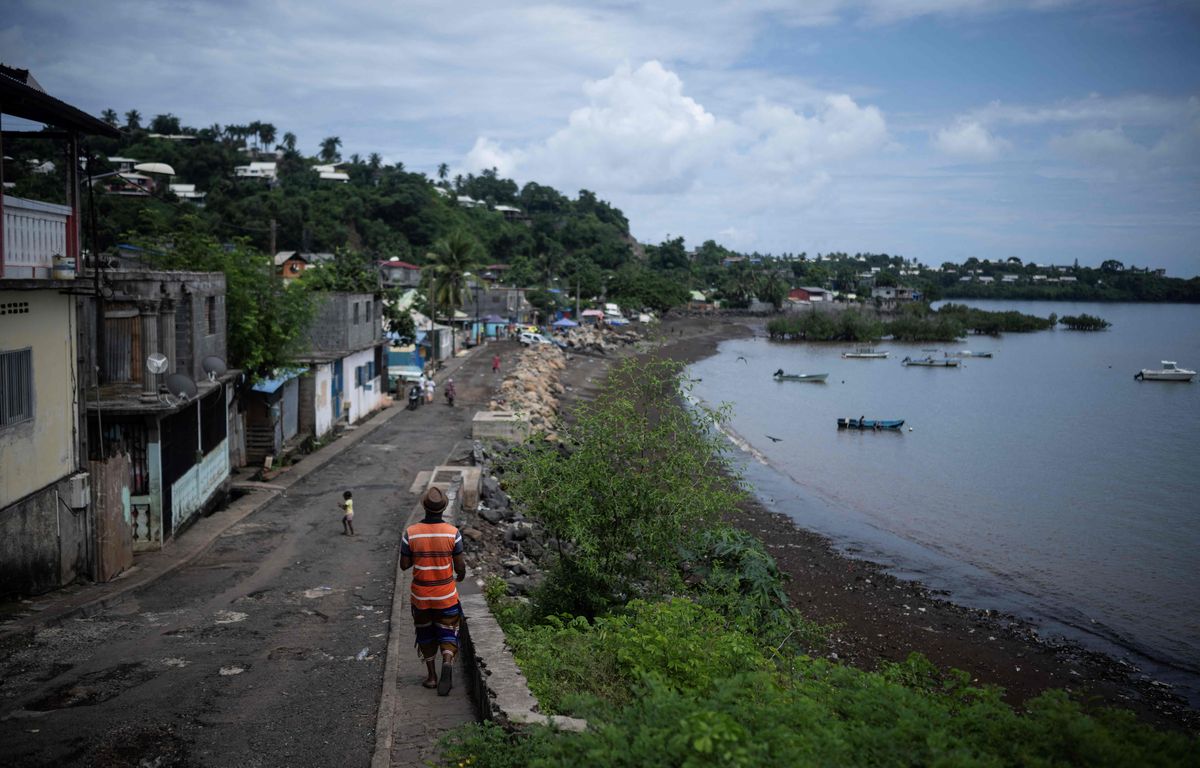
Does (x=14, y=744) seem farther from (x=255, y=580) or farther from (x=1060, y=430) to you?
(x=1060, y=430)

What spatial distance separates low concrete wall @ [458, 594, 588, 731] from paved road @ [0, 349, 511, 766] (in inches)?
16.7

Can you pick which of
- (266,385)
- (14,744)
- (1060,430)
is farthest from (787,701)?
(1060,430)

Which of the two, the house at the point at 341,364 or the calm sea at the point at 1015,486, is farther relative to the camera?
the house at the point at 341,364

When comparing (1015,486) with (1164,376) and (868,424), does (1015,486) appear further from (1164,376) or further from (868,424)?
(1164,376)

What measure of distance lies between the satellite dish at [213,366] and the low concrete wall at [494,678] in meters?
11.2

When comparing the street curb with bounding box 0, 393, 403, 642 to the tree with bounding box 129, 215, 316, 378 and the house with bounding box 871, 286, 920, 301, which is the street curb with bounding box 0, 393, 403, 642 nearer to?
the tree with bounding box 129, 215, 316, 378

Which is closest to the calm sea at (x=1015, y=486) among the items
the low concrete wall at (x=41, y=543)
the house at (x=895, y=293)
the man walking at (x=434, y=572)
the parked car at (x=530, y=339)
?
the parked car at (x=530, y=339)

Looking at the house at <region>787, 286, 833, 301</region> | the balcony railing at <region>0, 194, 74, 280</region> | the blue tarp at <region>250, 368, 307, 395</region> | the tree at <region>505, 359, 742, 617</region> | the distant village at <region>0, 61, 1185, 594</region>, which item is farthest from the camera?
the house at <region>787, 286, 833, 301</region>

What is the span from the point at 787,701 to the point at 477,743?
82.3 inches

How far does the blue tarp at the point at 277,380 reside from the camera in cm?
2185

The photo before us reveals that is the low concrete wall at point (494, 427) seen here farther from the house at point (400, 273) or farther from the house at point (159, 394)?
the house at point (400, 273)

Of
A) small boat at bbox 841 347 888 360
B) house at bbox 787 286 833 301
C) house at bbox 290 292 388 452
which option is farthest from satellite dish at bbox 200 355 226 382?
house at bbox 787 286 833 301

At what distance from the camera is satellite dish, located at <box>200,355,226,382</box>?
17.8 m

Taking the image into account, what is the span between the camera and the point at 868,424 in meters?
47.1
